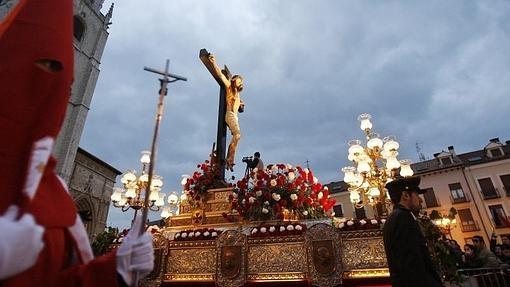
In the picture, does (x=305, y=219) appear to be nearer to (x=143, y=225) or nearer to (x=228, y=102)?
(x=228, y=102)

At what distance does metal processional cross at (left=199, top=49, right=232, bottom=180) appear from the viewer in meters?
7.63

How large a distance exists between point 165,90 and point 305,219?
4800mm

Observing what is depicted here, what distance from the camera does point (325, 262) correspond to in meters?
4.17

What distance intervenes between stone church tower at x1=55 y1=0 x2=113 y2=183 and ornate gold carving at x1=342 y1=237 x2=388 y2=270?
843 inches

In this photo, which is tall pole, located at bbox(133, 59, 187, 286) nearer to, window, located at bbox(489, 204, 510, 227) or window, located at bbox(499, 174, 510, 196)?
window, located at bbox(489, 204, 510, 227)

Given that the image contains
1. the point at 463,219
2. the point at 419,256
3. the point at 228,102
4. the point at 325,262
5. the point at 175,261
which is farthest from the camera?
the point at 463,219

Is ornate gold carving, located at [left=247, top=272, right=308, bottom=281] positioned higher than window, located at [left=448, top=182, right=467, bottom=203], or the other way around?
window, located at [left=448, top=182, right=467, bottom=203]

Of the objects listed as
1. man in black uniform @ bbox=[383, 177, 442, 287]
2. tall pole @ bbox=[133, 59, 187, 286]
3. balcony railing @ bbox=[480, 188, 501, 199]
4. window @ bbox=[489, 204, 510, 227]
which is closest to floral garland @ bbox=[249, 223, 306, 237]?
man in black uniform @ bbox=[383, 177, 442, 287]

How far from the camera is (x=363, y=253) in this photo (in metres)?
4.13

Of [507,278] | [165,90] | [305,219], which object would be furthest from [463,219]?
[165,90]

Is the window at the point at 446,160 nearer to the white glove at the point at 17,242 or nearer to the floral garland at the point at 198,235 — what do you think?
the floral garland at the point at 198,235

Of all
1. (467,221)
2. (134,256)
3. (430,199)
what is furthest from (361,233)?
(430,199)

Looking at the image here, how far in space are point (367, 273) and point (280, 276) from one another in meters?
→ 1.31

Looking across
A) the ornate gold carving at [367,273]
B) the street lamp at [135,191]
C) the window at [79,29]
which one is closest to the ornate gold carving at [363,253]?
the ornate gold carving at [367,273]
